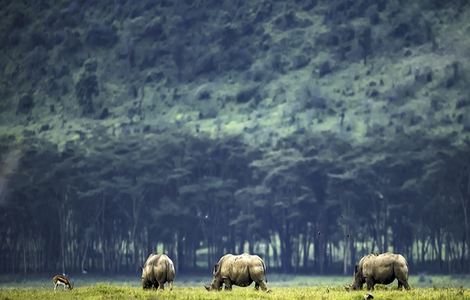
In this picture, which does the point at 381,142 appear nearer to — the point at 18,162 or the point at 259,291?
the point at 18,162

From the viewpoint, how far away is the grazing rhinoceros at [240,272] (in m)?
57.5

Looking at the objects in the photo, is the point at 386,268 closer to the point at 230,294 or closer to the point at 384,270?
the point at 384,270

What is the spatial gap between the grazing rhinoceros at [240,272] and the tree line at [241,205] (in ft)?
341

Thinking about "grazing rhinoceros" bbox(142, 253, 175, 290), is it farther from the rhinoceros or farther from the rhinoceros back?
the rhinoceros back

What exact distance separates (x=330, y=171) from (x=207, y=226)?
18.4m

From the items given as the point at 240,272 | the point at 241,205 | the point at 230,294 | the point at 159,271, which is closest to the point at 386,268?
the point at 240,272

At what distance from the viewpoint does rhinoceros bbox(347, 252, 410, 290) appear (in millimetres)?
56594

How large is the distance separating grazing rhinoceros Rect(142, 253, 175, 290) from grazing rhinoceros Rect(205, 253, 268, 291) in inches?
83.4

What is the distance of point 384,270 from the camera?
56.8 m

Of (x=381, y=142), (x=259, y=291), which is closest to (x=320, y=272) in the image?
(x=381, y=142)

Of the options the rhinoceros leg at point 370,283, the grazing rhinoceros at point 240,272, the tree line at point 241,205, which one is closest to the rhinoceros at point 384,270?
the rhinoceros leg at point 370,283

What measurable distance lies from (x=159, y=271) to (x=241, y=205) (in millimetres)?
120816

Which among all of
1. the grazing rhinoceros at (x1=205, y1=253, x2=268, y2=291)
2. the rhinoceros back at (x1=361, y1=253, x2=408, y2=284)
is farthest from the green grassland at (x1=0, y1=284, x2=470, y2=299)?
the rhinoceros back at (x1=361, y1=253, x2=408, y2=284)

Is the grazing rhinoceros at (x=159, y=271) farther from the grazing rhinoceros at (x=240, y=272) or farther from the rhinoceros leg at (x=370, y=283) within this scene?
the rhinoceros leg at (x=370, y=283)
